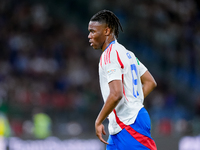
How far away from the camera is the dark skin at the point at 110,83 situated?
306 centimetres

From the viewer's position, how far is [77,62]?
494 inches

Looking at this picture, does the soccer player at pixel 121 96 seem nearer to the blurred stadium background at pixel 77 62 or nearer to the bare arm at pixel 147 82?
the bare arm at pixel 147 82

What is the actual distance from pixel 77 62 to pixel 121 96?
31.4 ft

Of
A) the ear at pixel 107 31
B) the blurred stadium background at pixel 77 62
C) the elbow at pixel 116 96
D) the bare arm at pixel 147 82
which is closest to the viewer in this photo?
the elbow at pixel 116 96

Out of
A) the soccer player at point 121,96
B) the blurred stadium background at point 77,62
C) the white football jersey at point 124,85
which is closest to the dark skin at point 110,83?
the soccer player at point 121,96

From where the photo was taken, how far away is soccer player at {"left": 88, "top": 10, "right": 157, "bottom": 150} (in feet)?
10.3

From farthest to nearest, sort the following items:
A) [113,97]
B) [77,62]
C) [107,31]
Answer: [77,62] < [107,31] < [113,97]

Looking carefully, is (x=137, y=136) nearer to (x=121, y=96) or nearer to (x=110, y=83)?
(x=121, y=96)

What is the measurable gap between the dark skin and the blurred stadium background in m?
6.10

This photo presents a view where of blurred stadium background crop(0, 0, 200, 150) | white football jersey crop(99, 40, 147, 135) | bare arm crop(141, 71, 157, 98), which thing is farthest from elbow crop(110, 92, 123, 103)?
blurred stadium background crop(0, 0, 200, 150)

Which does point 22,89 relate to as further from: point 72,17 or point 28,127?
point 72,17

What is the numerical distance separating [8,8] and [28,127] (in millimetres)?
5366

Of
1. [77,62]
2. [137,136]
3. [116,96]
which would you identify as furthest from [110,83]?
[77,62]

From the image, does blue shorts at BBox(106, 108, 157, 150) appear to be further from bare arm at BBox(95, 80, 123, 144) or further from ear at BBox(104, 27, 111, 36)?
ear at BBox(104, 27, 111, 36)
